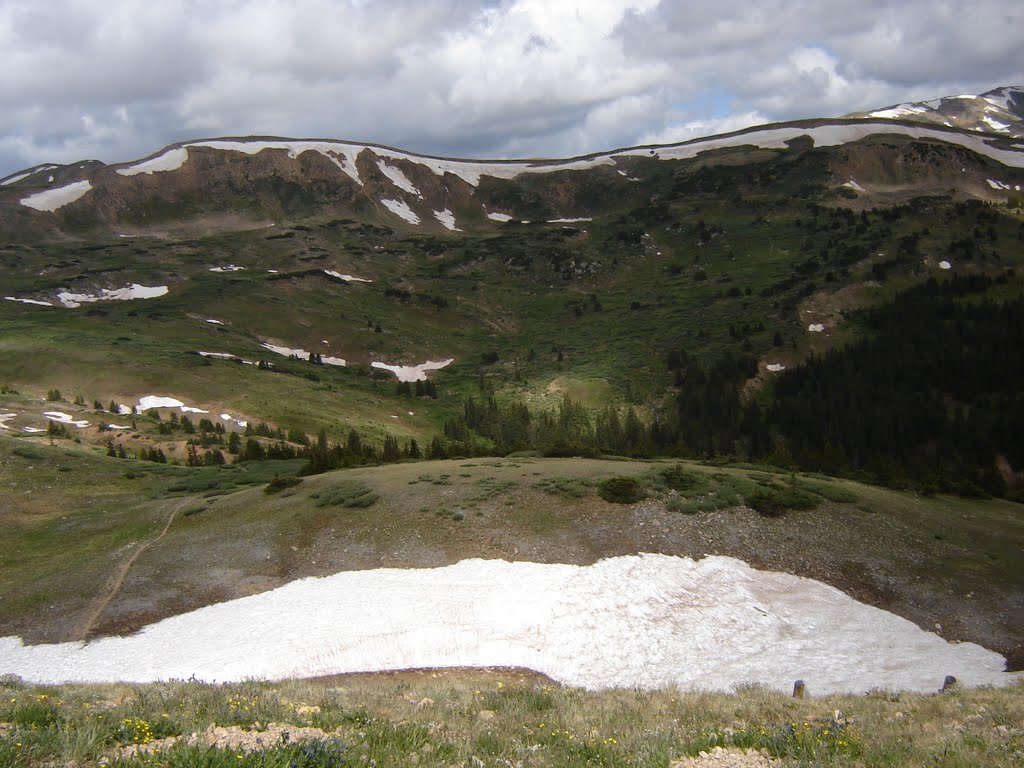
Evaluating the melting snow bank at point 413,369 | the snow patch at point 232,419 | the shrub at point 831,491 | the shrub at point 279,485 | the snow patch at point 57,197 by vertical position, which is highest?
the snow patch at point 57,197

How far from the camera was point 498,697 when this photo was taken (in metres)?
Answer: 13.6

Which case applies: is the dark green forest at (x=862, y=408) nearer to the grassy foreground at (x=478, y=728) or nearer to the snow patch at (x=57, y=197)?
the grassy foreground at (x=478, y=728)

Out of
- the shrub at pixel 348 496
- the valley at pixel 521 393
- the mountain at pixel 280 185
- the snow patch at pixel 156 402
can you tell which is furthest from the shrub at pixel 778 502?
the mountain at pixel 280 185

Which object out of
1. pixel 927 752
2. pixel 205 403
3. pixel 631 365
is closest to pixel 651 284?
pixel 631 365

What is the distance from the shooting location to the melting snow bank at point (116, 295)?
12788 centimetres

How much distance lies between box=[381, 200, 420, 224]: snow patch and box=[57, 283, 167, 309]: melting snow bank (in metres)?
76.8

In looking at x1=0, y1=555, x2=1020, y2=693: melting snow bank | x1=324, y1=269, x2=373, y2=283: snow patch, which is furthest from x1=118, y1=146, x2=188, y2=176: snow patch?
x1=0, y1=555, x2=1020, y2=693: melting snow bank

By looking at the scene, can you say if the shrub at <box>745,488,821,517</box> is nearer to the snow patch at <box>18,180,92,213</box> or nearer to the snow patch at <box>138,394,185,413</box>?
Answer: the snow patch at <box>138,394,185,413</box>

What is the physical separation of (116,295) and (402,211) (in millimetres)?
87359

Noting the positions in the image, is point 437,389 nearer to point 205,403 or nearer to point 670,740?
point 205,403

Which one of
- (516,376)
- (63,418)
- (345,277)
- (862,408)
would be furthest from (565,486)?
(345,277)

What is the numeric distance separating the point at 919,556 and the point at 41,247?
185207mm

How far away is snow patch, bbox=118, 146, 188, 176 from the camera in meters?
184

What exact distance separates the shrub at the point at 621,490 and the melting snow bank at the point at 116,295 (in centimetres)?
12684
